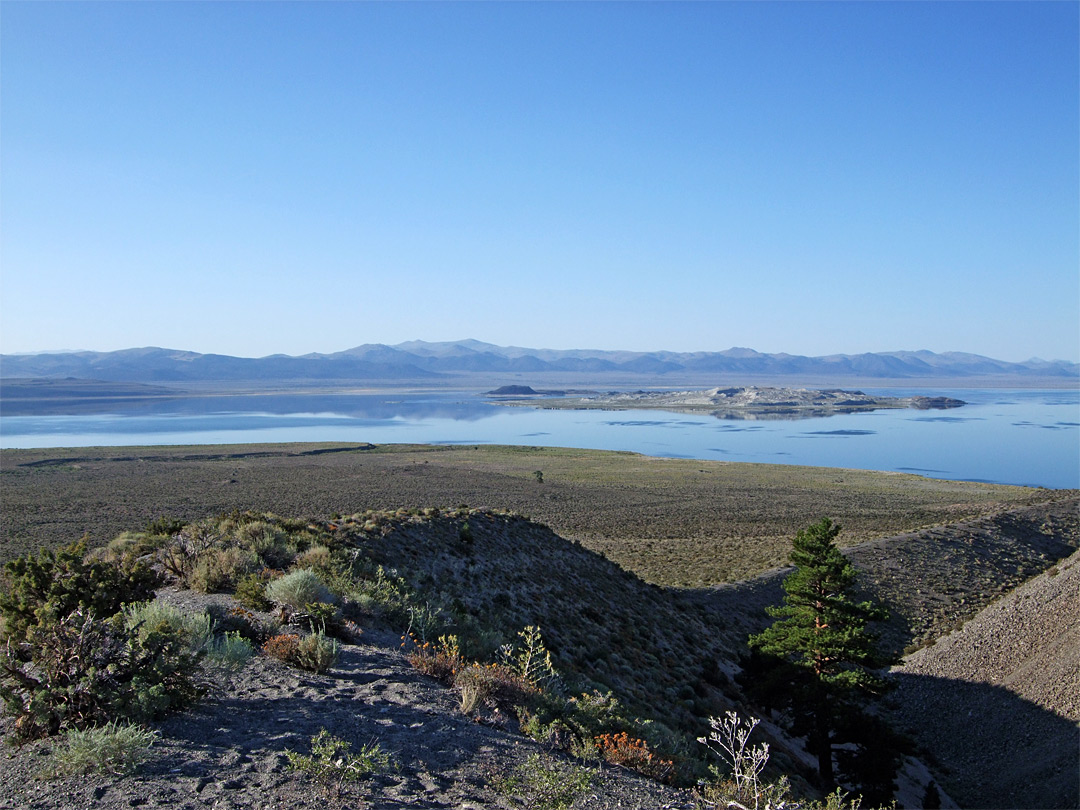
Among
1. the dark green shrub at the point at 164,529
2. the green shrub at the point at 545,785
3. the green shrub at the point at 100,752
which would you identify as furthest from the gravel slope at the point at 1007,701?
the dark green shrub at the point at 164,529

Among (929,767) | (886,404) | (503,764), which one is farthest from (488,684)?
(886,404)

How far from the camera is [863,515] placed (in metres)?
41.0

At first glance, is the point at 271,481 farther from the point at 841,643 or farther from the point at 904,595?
the point at 841,643

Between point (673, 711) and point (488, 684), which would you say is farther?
point (673, 711)

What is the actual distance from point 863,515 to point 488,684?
40364mm

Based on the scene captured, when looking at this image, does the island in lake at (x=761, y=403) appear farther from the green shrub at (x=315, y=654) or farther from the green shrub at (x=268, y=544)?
the green shrub at (x=315, y=654)

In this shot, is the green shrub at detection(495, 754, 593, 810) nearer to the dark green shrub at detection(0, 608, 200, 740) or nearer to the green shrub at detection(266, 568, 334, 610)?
the dark green shrub at detection(0, 608, 200, 740)

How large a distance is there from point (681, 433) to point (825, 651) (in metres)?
94.2

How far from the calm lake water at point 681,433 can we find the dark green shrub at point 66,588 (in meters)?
69.7

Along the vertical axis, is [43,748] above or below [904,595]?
above

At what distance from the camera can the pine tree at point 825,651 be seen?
482 inches

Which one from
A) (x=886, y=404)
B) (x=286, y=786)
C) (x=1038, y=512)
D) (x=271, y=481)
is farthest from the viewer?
(x=886, y=404)

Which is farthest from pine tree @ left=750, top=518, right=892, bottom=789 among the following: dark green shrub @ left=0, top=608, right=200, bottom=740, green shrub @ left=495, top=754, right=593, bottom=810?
dark green shrub @ left=0, top=608, right=200, bottom=740

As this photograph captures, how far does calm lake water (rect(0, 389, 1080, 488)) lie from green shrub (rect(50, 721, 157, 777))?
232 feet
